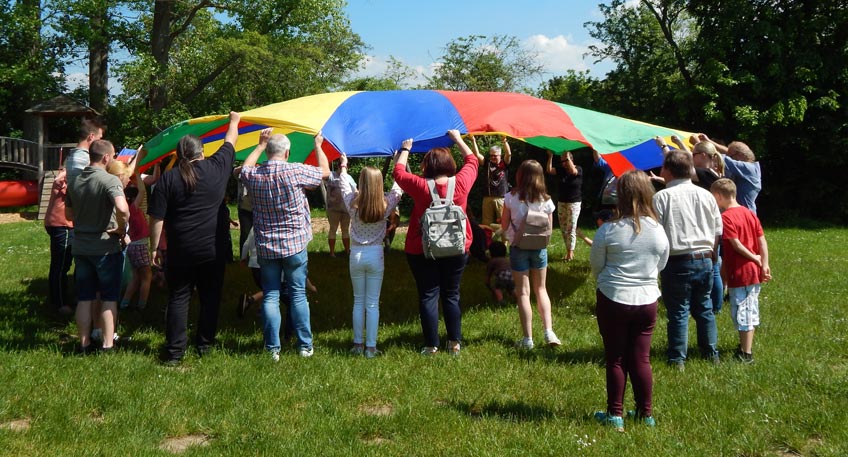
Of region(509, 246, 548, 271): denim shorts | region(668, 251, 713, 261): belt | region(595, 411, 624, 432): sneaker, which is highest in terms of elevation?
region(668, 251, 713, 261): belt

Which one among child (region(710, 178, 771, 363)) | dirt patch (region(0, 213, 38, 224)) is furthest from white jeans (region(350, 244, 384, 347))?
dirt patch (region(0, 213, 38, 224))

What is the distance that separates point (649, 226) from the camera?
12.6 ft

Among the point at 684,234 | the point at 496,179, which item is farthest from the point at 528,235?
the point at 496,179

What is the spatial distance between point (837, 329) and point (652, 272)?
338cm

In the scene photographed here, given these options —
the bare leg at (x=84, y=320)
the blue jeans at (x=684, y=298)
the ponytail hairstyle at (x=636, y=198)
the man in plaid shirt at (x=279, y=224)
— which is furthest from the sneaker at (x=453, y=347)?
the bare leg at (x=84, y=320)

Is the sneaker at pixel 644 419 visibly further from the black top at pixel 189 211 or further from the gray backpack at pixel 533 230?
the black top at pixel 189 211

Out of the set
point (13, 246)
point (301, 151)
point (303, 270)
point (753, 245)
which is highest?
point (301, 151)

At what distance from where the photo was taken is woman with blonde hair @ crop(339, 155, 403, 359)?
5211 mm

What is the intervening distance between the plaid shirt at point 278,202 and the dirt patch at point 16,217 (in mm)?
16460

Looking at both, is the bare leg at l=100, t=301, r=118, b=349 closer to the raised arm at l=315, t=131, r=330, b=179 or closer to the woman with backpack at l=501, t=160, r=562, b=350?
the raised arm at l=315, t=131, r=330, b=179

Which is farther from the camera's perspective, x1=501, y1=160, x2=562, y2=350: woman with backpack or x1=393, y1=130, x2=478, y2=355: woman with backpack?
x1=501, y1=160, x2=562, y2=350: woman with backpack

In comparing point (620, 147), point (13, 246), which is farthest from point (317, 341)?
point (13, 246)

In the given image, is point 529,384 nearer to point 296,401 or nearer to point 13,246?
point 296,401

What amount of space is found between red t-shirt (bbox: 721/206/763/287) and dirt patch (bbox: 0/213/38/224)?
61.7 ft
